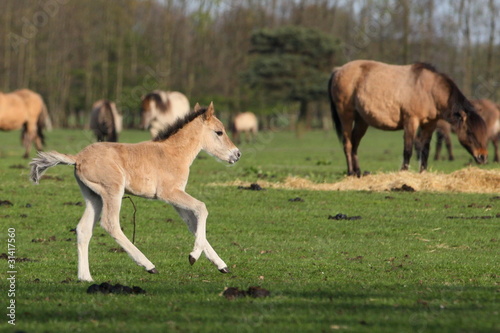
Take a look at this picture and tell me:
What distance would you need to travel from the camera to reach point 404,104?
20.6m

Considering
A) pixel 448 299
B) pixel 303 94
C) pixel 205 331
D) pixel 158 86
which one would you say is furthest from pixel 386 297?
pixel 158 86

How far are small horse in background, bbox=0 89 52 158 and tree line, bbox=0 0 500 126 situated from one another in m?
42.1

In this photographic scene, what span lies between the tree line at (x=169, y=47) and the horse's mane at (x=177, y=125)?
61598mm

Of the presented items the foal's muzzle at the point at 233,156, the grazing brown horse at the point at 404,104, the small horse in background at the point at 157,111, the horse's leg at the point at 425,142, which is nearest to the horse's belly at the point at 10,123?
the small horse in background at the point at 157,111

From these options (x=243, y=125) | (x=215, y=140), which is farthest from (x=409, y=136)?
(x=243, y=125)

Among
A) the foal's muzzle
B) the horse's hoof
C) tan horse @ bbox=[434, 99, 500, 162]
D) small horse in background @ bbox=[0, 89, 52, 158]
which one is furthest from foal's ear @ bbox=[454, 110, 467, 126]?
small horse in background @ bbox=[0, 89, 52, 158]

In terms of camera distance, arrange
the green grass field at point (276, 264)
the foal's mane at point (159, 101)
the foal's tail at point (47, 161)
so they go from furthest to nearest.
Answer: the foal's mane at point (159, 101) < the foal's tail at point (47, 161) < the green grass field at point (276, 264)

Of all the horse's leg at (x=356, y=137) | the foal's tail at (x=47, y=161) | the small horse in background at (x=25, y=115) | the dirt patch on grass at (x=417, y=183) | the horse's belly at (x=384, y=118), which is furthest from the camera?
the small horse in background at (x=25, y=115)

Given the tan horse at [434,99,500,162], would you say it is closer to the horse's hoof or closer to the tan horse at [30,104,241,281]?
the tan horse at [30,104,241,281]

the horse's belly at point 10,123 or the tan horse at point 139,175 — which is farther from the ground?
the tan horse at point 139,175

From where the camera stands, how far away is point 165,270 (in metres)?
9.77

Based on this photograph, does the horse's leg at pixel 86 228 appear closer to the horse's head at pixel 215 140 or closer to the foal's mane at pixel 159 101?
the horse's head at pixel 215 140

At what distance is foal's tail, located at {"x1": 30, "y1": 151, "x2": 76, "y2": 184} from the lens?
898 cm

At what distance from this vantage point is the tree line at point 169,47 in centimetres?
7531
